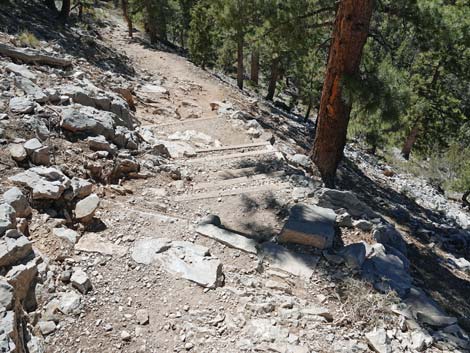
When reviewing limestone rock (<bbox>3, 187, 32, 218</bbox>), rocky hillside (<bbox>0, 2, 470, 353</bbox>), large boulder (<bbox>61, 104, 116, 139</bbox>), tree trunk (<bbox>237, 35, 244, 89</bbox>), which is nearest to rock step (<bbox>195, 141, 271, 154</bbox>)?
rocky hillside (<bbox>0, 2, 470, 353</bbox>)

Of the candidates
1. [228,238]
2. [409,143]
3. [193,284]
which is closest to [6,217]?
[193,284]

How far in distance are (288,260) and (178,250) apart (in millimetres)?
1273

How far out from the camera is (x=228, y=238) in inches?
195

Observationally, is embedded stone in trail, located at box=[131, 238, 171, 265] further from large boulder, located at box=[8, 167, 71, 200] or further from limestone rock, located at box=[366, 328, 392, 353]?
limestone rock, located at box=[366, 328, 392, 353]

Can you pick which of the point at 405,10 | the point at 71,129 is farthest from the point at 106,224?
the point at 405,10

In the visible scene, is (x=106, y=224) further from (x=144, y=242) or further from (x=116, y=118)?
(x=116, y=118)

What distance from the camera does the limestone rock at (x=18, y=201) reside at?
13.3 feet

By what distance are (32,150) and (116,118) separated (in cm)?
252

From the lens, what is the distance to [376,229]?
5676mm

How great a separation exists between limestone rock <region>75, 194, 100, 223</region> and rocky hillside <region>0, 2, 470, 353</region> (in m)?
0.02

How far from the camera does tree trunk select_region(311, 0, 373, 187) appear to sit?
6.68m

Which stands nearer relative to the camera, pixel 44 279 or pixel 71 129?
pixel 44 279

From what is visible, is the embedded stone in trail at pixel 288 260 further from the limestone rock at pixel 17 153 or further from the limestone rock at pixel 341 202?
the limestone rock at pixel 17 153

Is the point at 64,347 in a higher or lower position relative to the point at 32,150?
lower
